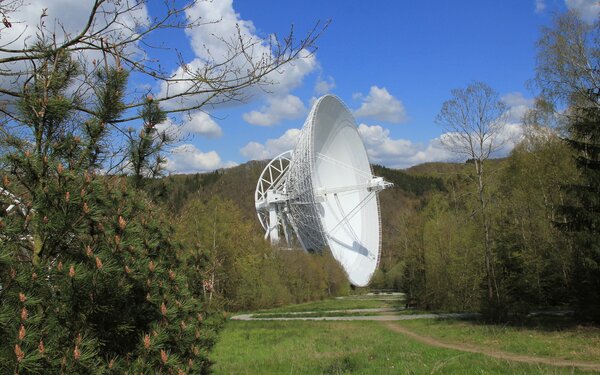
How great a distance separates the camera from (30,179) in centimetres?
325

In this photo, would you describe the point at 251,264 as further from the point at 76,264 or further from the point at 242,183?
the point at 242,183

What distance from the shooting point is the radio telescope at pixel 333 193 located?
37.1 meters

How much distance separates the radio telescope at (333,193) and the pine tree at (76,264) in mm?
30725

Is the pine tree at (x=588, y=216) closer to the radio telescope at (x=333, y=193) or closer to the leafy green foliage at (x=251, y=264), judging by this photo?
the leafy green foliage at (x=251, y=264)

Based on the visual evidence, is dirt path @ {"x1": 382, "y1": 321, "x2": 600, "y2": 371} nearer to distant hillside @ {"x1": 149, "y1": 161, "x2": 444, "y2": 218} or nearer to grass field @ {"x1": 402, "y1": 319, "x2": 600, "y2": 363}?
grass field @ {"x1": 402, "y1": 319, "x2": 600, "y2": 363}

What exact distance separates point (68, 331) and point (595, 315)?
19278mm

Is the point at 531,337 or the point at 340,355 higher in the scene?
the point at 340,355

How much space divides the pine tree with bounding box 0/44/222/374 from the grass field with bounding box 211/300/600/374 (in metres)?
4.65

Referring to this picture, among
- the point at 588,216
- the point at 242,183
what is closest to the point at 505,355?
the point at 588,216

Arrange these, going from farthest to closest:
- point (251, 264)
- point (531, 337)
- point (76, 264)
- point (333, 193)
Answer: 1. point (251, 264)
2. point (333, 193)
3. point (531, 337)
4. point (76, 264)

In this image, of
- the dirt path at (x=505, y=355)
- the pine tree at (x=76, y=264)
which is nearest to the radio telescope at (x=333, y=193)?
the dirt path at (x=505, y=355)

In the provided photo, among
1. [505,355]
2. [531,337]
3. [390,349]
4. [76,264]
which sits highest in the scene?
[76,264]

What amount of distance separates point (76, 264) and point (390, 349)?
38.7 feet

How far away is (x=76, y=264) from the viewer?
3.08 m
